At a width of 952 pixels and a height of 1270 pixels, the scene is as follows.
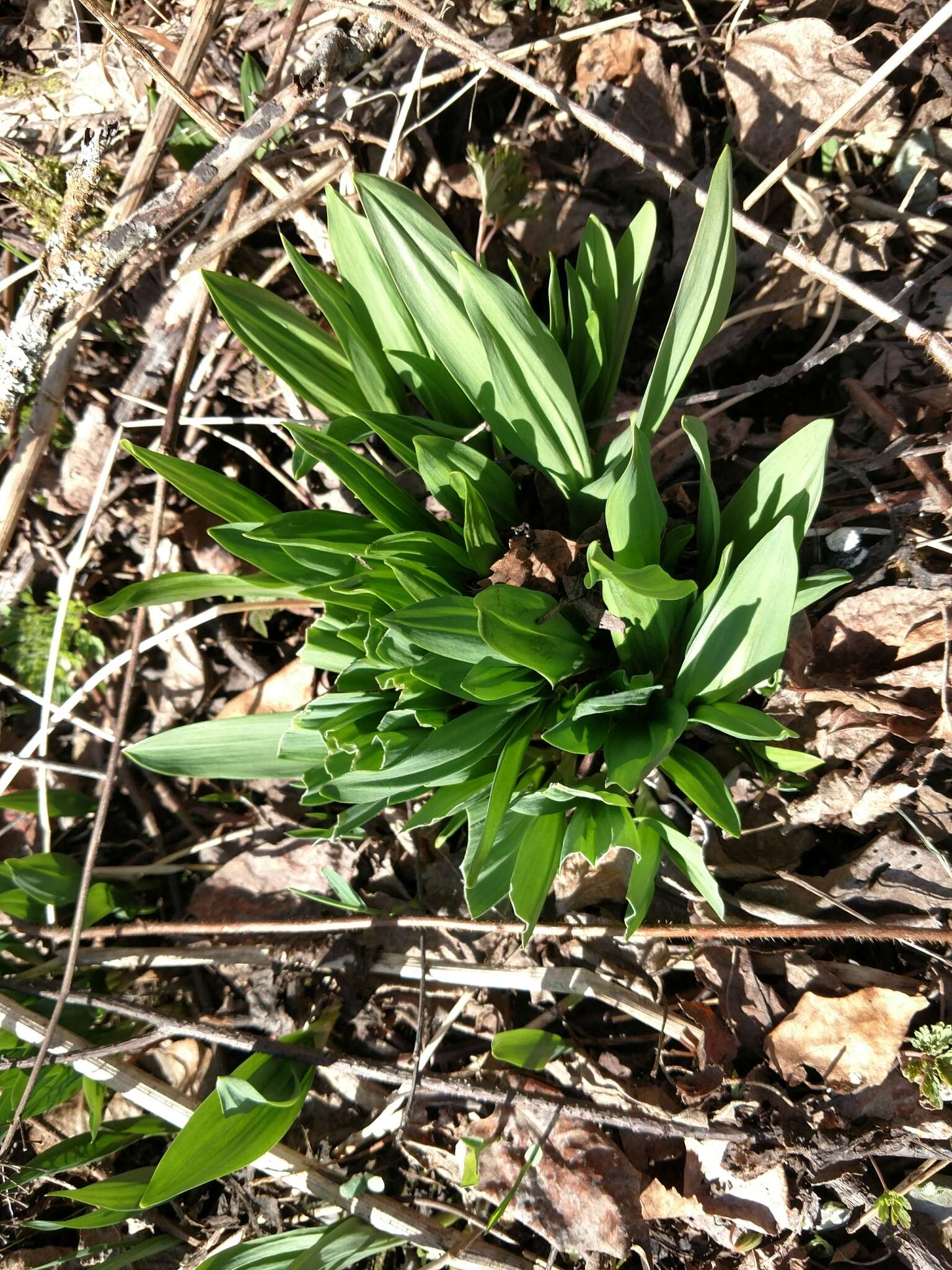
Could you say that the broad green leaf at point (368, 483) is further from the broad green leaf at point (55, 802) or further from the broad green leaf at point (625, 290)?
the broad green leaf at point (55, 802)

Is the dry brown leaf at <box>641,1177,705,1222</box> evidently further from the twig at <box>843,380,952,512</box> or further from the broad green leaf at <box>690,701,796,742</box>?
the twig at <box>843,380,952,512</box>

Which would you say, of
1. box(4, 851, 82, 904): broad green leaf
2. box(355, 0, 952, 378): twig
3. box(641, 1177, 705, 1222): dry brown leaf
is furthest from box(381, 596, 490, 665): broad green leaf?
box(4, 851, 82, 904): broad green leaf

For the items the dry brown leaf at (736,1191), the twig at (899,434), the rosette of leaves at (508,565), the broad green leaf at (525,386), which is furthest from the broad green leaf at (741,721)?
the dry brown leaf at (736,1191)

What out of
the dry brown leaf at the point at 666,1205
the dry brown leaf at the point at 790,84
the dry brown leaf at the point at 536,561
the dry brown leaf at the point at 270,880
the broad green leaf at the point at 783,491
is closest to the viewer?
the broad green leaf at the point at 783,491

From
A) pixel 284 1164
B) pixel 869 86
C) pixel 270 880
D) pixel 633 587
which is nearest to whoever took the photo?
pixel 633 587

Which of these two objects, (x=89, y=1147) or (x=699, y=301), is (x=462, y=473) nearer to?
(x=699, y=301)

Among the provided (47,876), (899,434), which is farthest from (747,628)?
(47,876)
